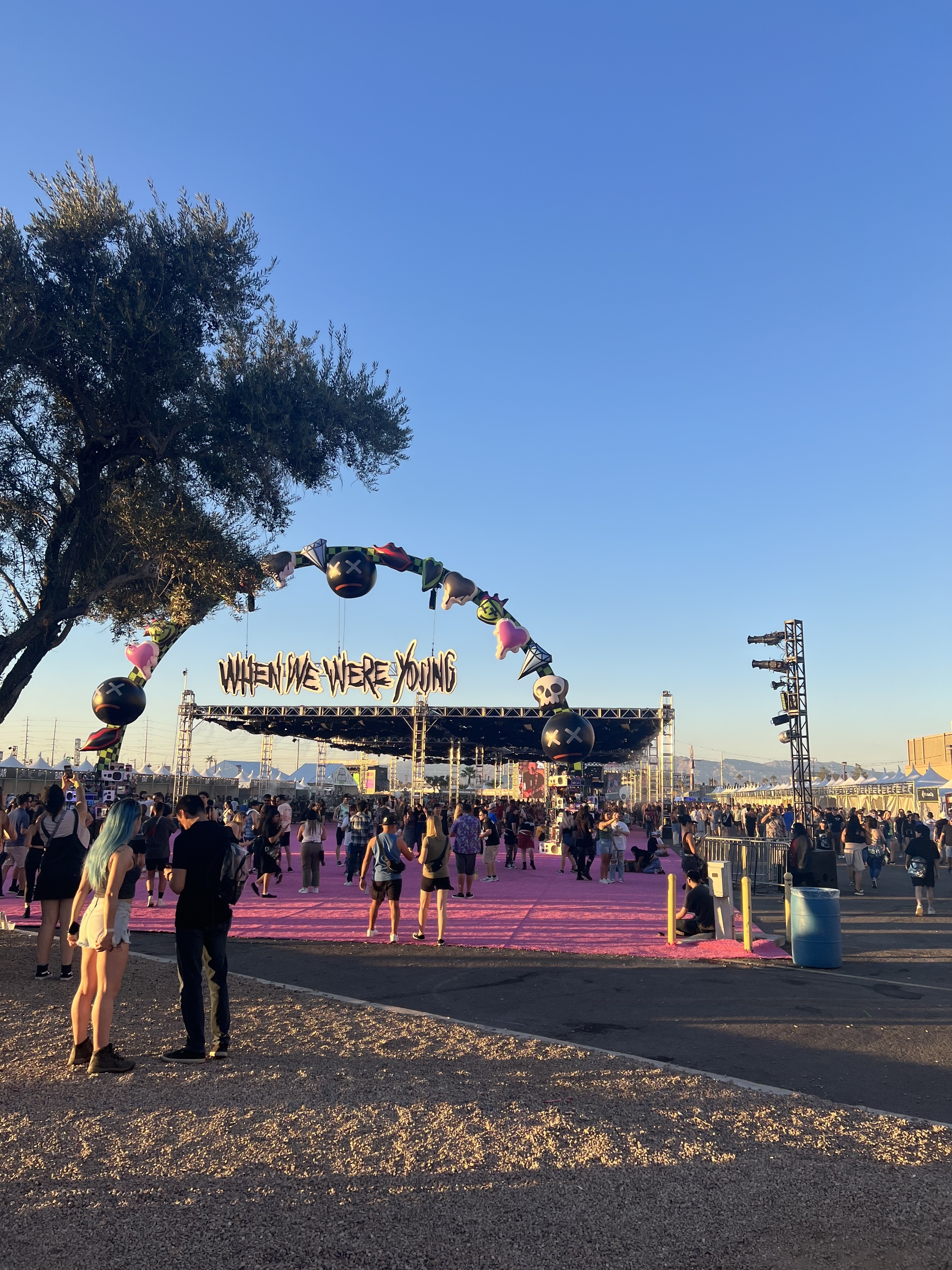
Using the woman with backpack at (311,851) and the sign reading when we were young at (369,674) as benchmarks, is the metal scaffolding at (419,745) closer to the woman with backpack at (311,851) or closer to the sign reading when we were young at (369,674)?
the sign reading when we were young at (369,674)

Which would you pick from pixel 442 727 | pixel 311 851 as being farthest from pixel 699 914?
pixel 442 727

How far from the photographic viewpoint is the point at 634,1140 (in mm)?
4234

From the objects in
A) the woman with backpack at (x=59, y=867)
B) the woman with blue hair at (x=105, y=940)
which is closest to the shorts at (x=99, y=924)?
the woman with blue hair at (x=105, y=940)

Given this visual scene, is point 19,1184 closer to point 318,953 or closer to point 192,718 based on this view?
point 318,953

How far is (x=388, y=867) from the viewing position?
10070 millimetres

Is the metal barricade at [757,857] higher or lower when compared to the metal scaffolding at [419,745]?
lower

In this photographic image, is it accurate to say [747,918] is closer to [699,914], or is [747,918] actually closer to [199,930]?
[699,914]

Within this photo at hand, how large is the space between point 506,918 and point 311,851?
4410 mm

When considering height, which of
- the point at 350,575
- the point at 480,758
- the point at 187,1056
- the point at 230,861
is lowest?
the point at 187,1056

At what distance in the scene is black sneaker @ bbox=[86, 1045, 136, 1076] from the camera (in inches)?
201

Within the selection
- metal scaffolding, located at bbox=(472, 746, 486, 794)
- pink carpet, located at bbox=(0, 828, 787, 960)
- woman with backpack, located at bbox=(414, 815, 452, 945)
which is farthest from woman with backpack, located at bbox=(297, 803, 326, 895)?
metal scaffolding, located at bbox=(472, 746, 486, 794)

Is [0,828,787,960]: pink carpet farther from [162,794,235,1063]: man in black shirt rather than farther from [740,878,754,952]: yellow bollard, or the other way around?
[162,794,235,1063]: man in black shirt

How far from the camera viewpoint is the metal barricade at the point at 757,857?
657 inches

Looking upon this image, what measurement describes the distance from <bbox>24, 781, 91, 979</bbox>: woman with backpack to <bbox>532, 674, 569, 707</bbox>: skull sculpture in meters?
19.3
